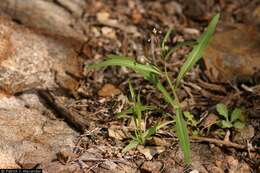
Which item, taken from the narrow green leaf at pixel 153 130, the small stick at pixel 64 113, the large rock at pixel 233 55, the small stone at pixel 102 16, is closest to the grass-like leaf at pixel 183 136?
the narrow green leaf at pixel 153 130

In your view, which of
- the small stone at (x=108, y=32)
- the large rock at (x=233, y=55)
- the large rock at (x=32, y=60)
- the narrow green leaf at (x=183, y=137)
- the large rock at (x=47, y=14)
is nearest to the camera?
the narrow green leaf at (x=183, y=137)

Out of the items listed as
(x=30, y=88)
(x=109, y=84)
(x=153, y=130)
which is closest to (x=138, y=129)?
(x=153, y=130)

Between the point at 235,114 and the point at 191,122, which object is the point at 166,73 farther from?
the point at 235,114

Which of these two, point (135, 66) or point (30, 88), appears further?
point (30, 88)

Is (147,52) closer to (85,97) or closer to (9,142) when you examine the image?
(85,97)

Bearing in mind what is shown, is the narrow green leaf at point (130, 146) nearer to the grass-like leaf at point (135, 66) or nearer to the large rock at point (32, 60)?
the grass-like leaf at point (135, 66)

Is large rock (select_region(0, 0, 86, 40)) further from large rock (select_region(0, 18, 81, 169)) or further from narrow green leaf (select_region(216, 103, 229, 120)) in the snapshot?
narrow green leaf (select_region(216, 103, 229, 120))

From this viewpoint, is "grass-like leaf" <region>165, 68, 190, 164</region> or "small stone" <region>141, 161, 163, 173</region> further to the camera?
"small stone" <region>141, 161, 163, 173</region>

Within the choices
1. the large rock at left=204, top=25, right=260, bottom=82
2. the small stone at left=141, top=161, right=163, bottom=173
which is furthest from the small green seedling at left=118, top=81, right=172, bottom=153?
the large rock at left=204, top=25, right=260, bottom=82
